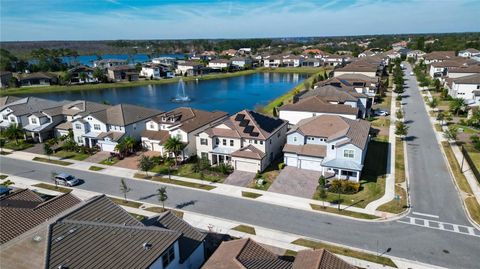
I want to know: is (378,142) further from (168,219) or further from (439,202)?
(168,219)

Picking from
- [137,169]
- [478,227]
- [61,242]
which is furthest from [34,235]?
[478,227]

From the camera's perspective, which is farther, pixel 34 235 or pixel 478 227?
pixel 478 227

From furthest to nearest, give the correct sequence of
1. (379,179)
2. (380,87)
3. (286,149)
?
1. (380,87)
2. (286,149)
3. (379,179)

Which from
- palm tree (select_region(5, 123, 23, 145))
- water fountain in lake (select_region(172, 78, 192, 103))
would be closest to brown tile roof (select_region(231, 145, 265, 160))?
palm tree (select_region(5, 123, 23, 145))

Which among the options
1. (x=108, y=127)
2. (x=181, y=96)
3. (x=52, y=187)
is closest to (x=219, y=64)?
(x=181, y=96)

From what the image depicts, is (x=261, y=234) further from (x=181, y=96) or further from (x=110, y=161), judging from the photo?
(x=181, y=96)

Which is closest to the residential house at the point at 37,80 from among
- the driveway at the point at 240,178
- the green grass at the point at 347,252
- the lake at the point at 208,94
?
the lake at the point at 208,94
